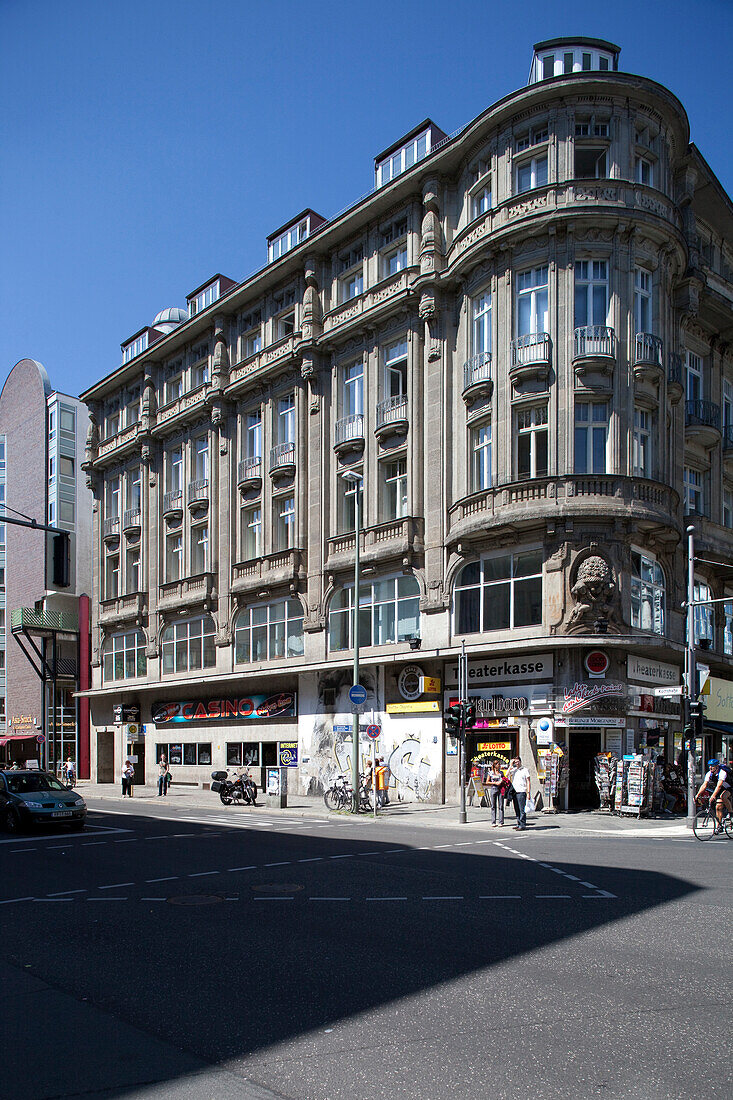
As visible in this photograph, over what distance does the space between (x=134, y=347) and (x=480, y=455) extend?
31682mm

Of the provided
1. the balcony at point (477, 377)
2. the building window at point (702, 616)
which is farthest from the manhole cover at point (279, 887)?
the building window at point (702, 616)

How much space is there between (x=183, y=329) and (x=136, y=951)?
132 ft

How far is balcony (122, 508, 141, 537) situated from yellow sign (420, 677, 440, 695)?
2461 centimetres

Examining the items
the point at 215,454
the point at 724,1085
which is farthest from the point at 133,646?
the point at 724,1085

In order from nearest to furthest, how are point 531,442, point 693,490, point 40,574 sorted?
1. point 531,442
2. point 693,490
3. point 40,574

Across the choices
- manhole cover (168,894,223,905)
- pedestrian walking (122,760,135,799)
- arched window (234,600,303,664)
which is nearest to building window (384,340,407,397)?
arched window (234,600,303,664)

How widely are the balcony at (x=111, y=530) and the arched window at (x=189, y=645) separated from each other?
8.68 metres

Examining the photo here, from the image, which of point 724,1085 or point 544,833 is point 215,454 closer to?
point 544,833

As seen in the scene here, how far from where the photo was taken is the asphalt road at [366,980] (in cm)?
548

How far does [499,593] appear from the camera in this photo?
93.4 ft

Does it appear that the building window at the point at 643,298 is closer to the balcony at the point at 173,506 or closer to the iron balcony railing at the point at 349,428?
the iron balcony railing at the point at 349,428

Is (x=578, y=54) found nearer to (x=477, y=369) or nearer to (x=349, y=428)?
(x=477, y=369)

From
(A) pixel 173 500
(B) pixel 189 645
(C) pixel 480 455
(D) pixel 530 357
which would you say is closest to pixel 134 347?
(A) pixel 173 500

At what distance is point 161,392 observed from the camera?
48.8m
